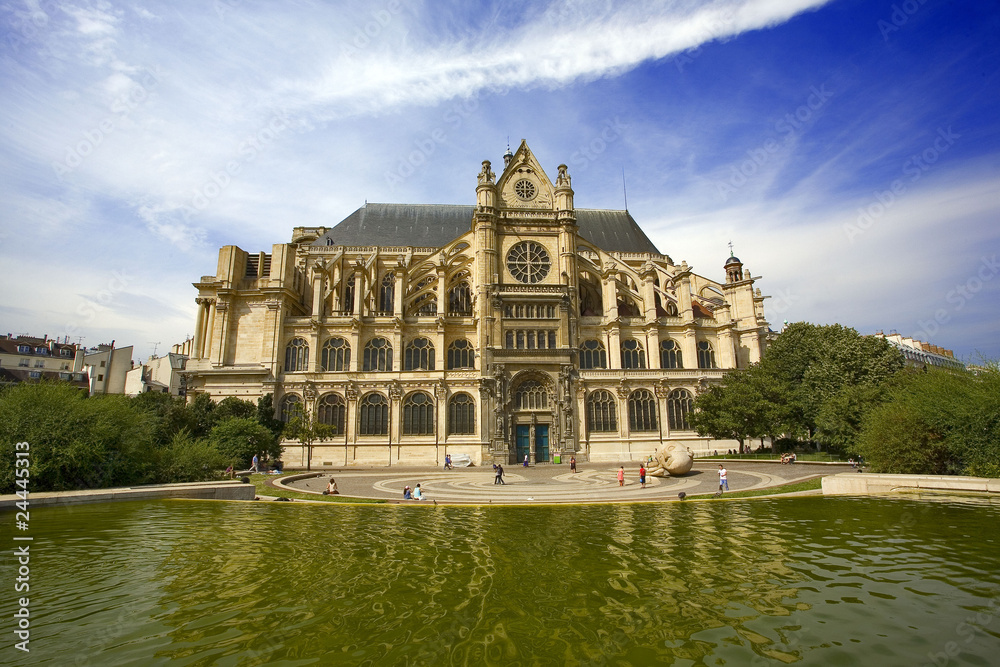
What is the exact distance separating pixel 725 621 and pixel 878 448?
19421mm

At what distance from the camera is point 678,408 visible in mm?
40562

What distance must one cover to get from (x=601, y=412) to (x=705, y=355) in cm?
1125

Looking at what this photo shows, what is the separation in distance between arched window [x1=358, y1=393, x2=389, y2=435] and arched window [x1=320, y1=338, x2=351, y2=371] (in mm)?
3439

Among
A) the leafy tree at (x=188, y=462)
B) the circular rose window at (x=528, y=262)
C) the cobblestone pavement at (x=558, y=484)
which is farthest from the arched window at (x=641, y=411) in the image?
the leafy tree at (x=188, y=462)

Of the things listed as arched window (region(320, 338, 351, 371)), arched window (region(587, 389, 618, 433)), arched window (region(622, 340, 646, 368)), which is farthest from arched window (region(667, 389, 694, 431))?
arched window (region(320, 338, 351, 371))

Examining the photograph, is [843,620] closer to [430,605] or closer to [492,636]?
[492,636]

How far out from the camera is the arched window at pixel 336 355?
39625 mm

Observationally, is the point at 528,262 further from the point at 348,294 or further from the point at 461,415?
the point at 348,294

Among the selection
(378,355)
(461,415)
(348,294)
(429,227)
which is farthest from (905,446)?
(429,227)

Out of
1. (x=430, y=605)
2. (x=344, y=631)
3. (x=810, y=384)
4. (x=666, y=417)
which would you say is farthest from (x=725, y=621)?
(x=666, y=417)

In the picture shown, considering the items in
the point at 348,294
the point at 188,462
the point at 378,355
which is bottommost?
the point at 188,462

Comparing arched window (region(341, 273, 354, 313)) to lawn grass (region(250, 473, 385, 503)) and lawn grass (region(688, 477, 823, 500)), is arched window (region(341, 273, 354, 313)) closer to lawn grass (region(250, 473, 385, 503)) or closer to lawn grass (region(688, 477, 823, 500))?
lawn grass (region(250, 473, 385, 503))

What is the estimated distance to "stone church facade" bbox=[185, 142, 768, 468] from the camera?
125ft

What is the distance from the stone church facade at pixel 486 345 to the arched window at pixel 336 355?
0.11 metres
